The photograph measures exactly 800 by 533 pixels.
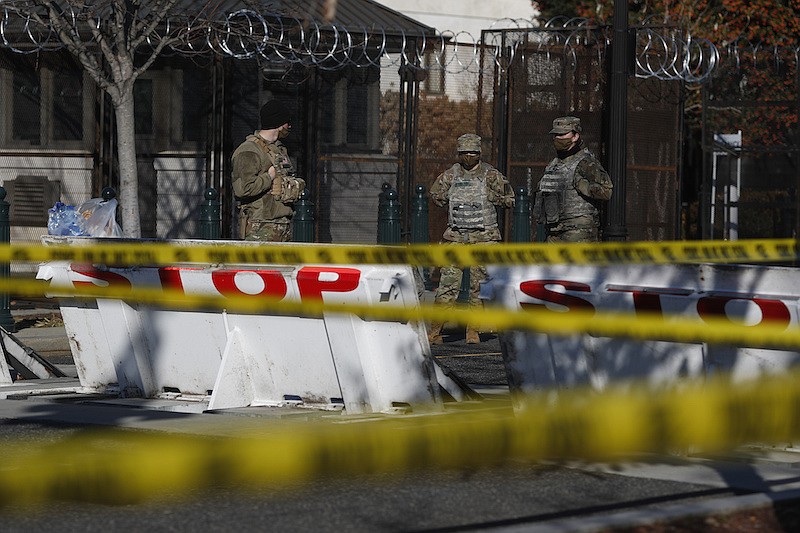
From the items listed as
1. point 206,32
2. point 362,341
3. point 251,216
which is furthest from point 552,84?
point 362,341

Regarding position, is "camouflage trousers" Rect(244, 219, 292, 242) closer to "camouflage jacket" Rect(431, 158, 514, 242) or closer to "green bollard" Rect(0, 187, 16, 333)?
"camouflage jacket" Rect(431, 158, 514, 242)

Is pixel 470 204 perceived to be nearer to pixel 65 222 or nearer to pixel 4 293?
pixel 65 222

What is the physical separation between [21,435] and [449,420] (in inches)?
87.5

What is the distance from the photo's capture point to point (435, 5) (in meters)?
34.5

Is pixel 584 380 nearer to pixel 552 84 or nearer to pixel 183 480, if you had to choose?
pixel 183 480

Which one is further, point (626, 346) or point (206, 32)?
point (206, 32)

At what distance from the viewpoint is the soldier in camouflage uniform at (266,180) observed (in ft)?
37.9

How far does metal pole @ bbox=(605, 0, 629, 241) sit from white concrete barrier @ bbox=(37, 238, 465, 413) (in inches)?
245

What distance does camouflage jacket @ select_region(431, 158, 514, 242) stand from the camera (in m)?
13.2

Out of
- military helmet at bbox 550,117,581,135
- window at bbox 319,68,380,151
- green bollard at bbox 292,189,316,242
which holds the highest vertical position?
window at bbox 319,68,380,151

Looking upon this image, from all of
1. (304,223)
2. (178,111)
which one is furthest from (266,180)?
(178,111)

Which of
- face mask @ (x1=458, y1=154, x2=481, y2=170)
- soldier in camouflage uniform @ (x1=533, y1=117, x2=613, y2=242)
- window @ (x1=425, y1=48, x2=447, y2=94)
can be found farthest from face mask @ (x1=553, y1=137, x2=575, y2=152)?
window @ (x1=425, y1=48, x2=447, y2=94)

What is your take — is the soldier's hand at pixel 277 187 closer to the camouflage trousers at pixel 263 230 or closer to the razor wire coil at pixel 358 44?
the camouflage trousers at pixel 263 230

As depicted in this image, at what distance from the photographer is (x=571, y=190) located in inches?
466
